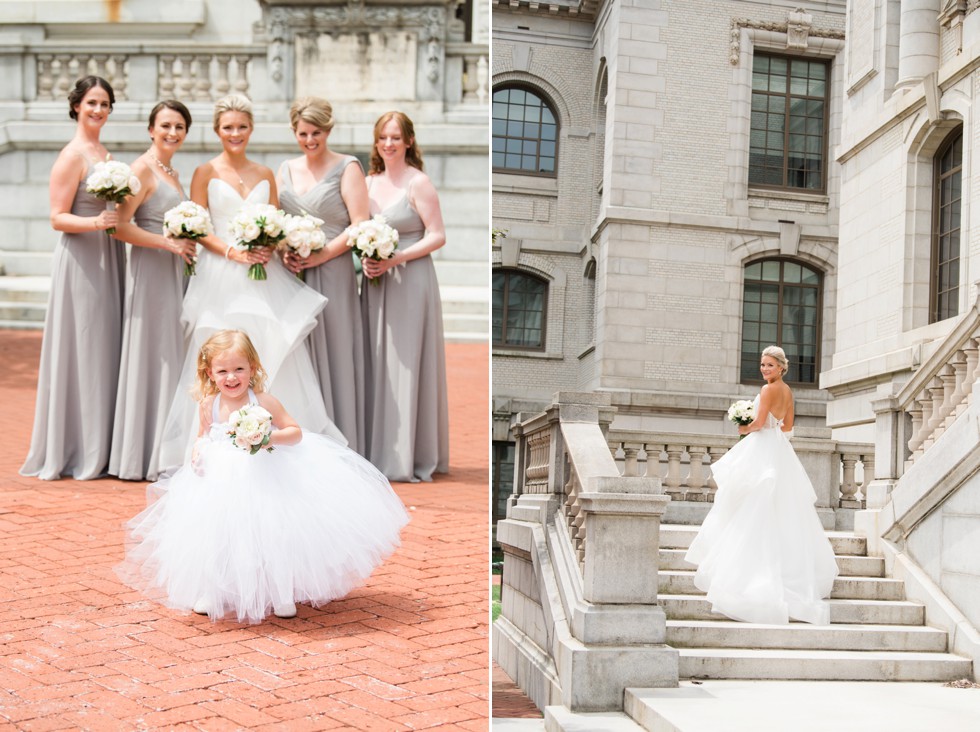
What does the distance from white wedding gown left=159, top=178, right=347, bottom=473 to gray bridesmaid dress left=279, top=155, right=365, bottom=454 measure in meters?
0.36

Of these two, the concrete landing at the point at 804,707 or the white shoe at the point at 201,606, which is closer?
the white shoe at the point at 201,606

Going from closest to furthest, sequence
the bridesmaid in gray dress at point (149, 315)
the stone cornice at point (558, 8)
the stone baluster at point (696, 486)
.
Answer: the bridesmaid in gray dress at point (149, 315) → the stone baluster at point (696, 486) → the stone cornice at point (558, 8)

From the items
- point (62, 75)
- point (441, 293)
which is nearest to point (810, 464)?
point (441, 293)

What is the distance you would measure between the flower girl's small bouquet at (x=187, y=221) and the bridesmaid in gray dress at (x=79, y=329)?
27.2 inches

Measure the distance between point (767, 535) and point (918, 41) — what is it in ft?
33.6

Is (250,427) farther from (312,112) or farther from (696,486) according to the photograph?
(696,486)

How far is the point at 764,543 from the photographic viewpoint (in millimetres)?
9820

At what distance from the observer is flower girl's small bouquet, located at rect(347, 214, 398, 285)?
29.5 feet

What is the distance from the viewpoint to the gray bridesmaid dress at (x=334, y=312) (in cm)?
920

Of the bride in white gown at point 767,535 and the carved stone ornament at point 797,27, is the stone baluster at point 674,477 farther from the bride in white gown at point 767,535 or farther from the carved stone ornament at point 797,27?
the carved stone ornament at point 797,27

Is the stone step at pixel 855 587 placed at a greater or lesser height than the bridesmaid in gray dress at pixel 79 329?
lesser

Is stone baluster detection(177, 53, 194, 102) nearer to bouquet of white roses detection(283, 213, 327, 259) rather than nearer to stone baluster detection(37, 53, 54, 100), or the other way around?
stone baluster detection(37, 53, 54, 100)

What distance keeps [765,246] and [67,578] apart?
69.5ft

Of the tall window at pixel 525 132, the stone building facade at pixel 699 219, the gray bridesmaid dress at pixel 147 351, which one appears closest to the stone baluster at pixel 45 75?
the stone building facade at pixel 699 219
